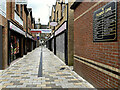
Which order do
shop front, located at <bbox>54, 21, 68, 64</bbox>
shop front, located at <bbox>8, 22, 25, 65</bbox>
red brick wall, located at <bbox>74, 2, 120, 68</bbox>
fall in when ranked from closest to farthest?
red brick wall, located at <bbox>74, 2, 120, 68</bbox> → shop front, located at <bbox>8, 22, 25, 65</bbox> → shop front, located at <bbox>54, 21, 68, 64</bbox>

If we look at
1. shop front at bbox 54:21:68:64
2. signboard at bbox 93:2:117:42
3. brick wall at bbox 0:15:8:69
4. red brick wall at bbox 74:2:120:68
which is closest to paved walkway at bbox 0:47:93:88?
brick wall at bbox 0:15:8:69

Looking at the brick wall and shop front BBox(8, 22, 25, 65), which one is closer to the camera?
the brick wall

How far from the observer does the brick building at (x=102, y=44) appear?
3.71 meters

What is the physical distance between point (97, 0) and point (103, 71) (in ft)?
8.64

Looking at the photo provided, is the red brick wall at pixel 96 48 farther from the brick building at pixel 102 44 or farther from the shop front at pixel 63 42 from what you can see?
the shop front at pixel 63 42

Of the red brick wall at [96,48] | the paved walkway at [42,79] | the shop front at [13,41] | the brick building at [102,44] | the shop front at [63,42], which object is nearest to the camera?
the brick building at [102,44]

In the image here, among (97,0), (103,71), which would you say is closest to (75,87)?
(103,71)

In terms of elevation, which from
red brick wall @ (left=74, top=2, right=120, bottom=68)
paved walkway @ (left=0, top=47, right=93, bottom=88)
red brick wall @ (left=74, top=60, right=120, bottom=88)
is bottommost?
paved walkway @ (left=0, top=47, right=93, bottom=88)

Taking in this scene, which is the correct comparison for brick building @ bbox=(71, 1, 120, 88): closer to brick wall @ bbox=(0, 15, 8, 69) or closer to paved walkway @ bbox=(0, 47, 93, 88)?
paved walkway @ bbox=(0, 47, 93, 88)

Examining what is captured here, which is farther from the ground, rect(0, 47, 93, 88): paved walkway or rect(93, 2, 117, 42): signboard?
rect(93, 2, 117, 42): signboard

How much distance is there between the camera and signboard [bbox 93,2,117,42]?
378 cm

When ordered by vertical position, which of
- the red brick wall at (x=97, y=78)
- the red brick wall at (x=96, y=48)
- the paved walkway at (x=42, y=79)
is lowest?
the paved walkway at (x=42, y=79)

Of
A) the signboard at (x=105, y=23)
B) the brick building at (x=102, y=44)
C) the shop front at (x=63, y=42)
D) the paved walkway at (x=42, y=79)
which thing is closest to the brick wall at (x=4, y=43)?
the paved walkway at (x=42, y=79)

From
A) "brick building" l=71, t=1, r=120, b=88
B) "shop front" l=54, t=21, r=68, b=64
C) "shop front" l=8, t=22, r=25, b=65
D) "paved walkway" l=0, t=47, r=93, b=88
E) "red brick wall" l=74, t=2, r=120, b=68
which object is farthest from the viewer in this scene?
"shop front" l=54, t=21, r=68, b=64
